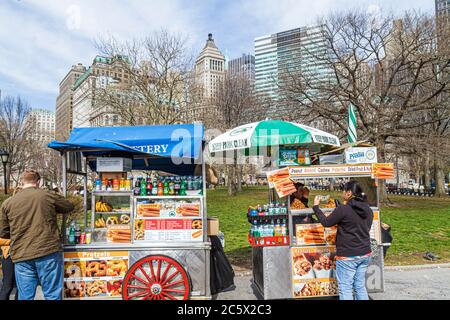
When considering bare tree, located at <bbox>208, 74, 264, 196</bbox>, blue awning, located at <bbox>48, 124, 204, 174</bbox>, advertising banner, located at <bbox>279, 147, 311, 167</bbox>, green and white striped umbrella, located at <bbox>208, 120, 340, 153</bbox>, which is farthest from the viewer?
bare tree, located at <bbox>208, 74, 264, 196</bbox>

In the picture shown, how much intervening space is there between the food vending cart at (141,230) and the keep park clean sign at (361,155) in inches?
98.8

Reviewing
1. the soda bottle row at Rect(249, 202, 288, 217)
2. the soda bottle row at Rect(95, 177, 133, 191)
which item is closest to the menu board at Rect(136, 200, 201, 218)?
the soda bottle row at Rect(95, 177, 133, 191)

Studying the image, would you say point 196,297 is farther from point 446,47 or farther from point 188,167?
point 446,47

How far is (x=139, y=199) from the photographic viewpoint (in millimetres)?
5090

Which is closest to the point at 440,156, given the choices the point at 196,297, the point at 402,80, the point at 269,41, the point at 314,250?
the point at 402,80

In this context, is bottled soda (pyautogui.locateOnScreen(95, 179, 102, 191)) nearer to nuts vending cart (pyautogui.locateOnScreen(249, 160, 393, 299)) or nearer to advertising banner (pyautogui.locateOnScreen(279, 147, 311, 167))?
nuts vending cart (pyautogui.locateOnScreen(249, 160, 393, 299))

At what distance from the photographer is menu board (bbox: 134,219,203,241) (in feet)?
16.3

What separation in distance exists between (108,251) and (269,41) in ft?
91.7

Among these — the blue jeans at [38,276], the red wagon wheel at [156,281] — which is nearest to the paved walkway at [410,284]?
the red wagon wheel at [156,281]

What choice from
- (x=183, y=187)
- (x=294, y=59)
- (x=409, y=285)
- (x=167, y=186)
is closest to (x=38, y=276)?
(x=167, y=186)

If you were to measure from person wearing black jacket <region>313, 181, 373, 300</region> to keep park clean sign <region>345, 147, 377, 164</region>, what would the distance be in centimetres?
132

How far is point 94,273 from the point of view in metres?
4.77

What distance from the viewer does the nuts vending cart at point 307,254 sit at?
5.02 metres

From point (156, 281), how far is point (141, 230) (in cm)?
79
